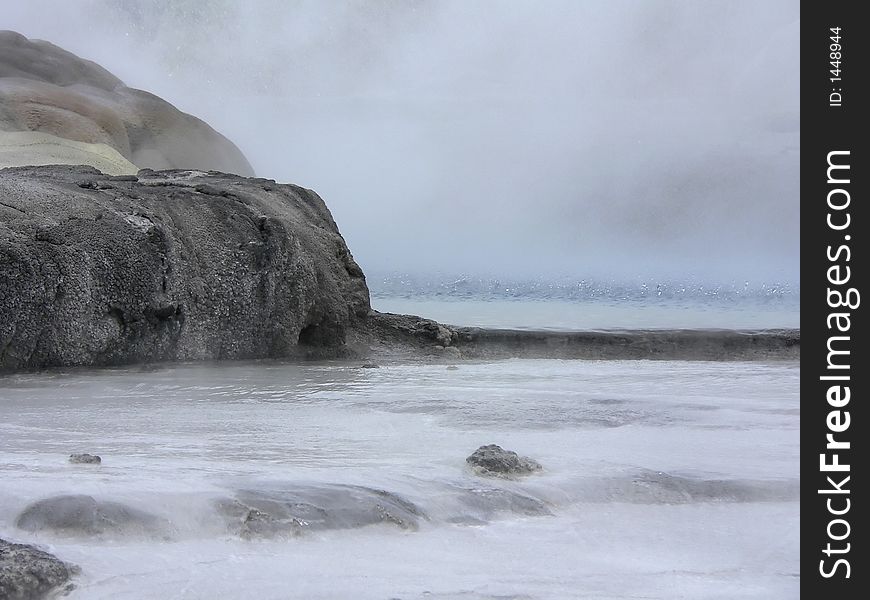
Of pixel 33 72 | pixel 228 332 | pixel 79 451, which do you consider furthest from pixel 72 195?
pixel 33 72

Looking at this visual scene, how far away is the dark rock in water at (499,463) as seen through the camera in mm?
2104

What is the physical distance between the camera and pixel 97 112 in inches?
463

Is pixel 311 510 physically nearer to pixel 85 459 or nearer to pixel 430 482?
pixel 430 482

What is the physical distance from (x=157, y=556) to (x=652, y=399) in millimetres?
2035

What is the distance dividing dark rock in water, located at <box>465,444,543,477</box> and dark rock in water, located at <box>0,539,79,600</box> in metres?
0.90

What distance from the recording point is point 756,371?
444 centimetres

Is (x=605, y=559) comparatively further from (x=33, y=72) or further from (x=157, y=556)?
(x=33, y=72)

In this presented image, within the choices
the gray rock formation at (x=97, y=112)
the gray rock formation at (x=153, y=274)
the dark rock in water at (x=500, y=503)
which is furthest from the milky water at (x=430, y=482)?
the gray rock formation at (x=97, y=112)

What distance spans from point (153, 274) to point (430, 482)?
2.38 m

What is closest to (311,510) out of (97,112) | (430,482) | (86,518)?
(430,482)

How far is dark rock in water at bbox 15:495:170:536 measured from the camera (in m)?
1.68

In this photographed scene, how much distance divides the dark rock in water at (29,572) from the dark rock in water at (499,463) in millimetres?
904

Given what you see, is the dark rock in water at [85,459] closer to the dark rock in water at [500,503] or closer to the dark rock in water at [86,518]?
the dark rock in water at [86,518]

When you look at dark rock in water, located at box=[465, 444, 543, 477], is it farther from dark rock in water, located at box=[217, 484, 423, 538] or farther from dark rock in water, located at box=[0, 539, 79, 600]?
dark rock in water, located at box=[0, 539, 79, 600]
